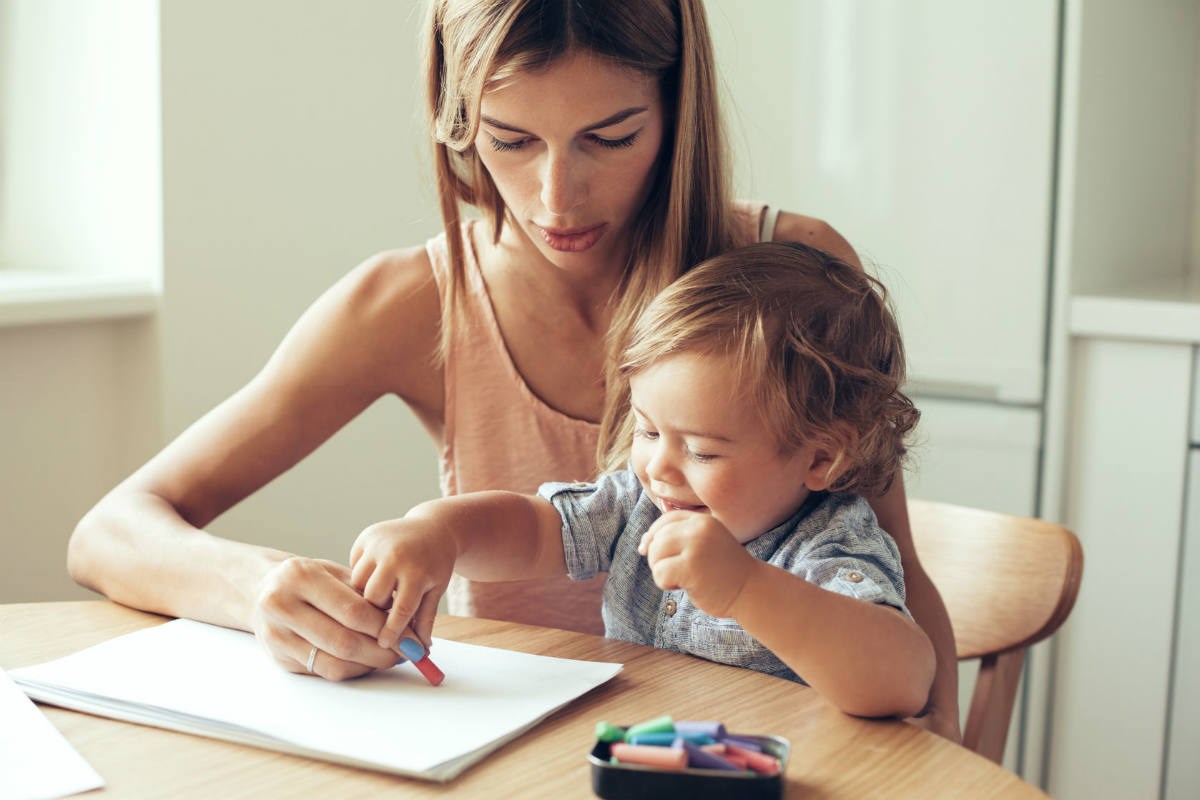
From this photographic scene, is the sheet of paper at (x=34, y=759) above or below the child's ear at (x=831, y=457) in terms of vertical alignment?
below

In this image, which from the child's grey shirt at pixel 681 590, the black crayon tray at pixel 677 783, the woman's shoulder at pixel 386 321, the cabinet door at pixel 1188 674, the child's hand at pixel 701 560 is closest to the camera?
the black crayon tray at pixel 677 783

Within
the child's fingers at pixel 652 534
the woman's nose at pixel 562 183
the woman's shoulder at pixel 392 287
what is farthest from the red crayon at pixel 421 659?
the woman's shoulder at pixel 392 287

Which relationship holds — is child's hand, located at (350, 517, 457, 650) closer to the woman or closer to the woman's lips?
the woman

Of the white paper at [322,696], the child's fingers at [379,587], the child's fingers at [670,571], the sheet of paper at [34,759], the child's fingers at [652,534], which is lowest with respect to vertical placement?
the sheet of paper at [34,759]

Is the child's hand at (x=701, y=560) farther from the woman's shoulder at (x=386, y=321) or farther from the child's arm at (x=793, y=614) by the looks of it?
the woman's shoulder at (x=386, y=321)

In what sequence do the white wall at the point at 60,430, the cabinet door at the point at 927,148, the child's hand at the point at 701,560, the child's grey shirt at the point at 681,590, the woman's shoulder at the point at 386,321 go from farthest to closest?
the cabinet door at the point at 927,148
the white wall at the point at 60,430
the woman's shoulder at the point at 386,321
the child's grey shirt at the point at 681,590
the child's hand at the point at 701,560

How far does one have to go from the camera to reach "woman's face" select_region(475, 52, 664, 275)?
3.57 feet

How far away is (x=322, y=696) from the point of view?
894 millimetres

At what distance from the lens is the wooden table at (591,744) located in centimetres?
77

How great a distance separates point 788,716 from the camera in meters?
0.88

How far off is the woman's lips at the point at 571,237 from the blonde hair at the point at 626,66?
9 cm

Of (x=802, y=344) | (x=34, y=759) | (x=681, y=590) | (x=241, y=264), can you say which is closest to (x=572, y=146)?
(x=802, y=344)

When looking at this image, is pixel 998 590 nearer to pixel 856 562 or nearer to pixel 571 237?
pixel 856 562

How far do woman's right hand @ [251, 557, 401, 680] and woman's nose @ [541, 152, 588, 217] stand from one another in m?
0.36
